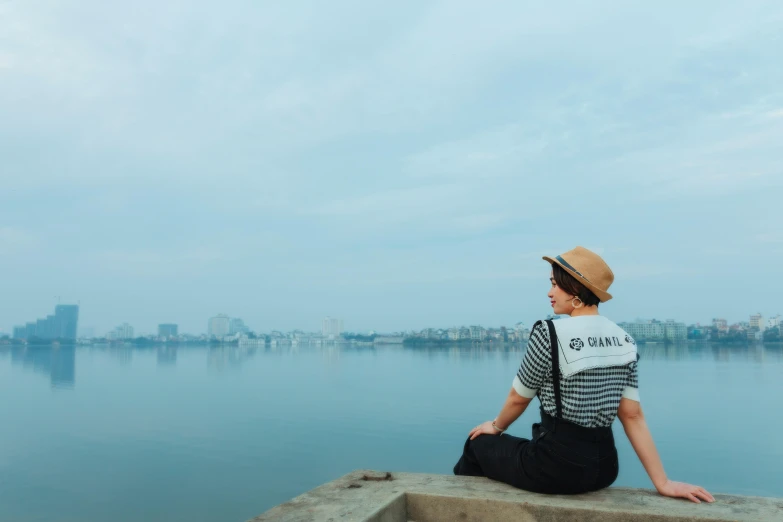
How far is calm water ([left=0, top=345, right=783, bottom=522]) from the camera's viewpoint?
15.7m

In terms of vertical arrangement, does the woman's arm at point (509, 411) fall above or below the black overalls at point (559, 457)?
above

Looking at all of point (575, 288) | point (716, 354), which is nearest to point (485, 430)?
point (575, 288)

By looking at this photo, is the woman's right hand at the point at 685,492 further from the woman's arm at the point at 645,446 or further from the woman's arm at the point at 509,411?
the woman's arm at the point at 509,411

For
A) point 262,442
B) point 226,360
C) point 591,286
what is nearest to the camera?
point 591,286

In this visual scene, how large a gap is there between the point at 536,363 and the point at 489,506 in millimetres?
597

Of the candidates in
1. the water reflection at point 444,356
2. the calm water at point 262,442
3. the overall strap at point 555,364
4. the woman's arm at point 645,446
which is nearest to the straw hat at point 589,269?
the overall strap at point 555,364

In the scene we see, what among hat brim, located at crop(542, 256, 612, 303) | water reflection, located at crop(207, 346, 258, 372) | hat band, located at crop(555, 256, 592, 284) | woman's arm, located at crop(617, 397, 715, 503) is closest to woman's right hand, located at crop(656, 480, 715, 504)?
woman's arm, located at crop(617, 397, 715, 503)

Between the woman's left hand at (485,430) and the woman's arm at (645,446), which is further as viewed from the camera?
the woman's left hand at (485,430)

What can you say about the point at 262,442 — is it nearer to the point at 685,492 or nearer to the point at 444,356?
the point at 685,492

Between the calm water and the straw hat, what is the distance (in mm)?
13345

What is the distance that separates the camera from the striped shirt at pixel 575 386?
2.39m

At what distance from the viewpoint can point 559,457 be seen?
240 cm

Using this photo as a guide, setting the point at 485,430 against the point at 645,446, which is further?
the point at 485,430

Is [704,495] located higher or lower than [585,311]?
lower
